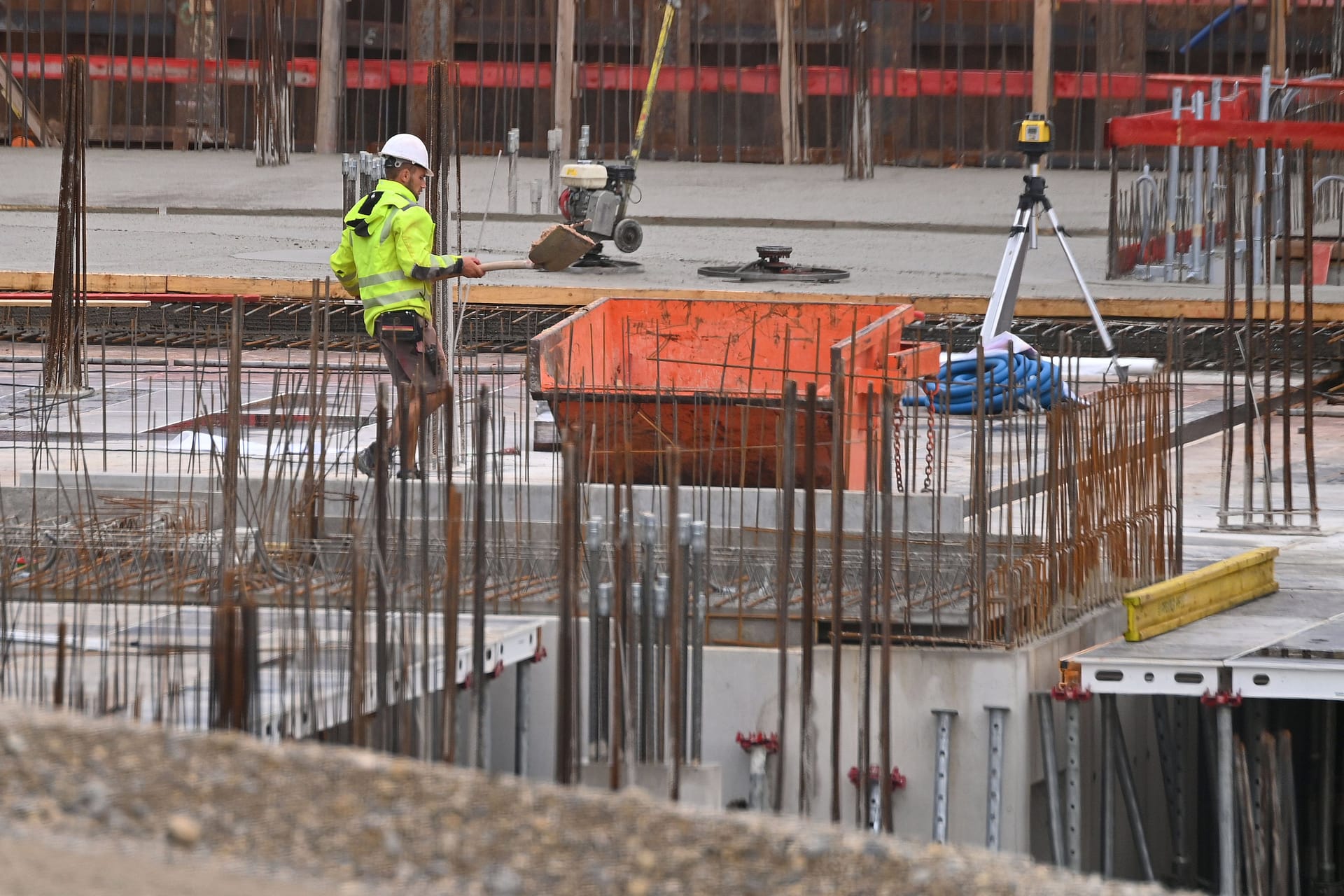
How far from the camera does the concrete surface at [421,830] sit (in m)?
4.22

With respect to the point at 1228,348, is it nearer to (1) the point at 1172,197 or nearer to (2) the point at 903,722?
(2) the point at 903,722

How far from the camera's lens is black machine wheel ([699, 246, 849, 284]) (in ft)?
51.0

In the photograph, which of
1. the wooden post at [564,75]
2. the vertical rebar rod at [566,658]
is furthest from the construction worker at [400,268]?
the wooden post at [564,75]

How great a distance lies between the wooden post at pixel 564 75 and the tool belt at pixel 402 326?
38.6 feet

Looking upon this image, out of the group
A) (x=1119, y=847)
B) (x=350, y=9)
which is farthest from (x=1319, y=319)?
(x=350, y=9)

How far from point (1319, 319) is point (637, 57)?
8.62 metres

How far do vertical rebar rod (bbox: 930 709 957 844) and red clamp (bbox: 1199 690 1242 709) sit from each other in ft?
2.81

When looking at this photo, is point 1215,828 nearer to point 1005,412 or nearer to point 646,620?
point 1005,412

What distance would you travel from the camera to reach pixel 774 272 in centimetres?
1560

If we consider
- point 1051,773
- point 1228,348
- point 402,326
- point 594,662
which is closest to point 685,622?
point 594,662

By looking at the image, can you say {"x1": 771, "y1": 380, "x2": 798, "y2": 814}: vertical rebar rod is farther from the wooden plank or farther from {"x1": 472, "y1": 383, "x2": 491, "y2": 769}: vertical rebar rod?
the wooden plank

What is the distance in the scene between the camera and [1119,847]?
311 inches

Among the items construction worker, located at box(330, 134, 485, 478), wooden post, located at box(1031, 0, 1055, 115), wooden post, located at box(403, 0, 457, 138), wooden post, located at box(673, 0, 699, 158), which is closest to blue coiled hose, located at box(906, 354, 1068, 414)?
construction worker, located at box(330, 134, 485, 478)

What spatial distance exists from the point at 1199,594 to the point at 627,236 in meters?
8.70
